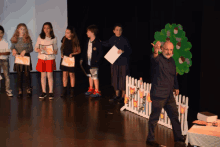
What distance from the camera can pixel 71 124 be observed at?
502 centimetres

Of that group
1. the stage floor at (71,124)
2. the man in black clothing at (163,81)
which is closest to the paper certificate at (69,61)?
the stage floor at (71,124)

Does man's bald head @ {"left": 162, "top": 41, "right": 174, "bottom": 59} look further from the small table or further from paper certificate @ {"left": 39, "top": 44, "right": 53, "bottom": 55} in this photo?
paper certificate @ {"left": 39, "top": 44, "right": 53, "bottom": 55}

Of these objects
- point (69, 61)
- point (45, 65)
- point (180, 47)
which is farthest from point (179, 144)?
point (45, 65)

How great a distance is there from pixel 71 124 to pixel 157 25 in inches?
151

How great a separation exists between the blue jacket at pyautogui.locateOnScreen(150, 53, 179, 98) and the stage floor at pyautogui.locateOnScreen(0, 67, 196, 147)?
2.54 feet

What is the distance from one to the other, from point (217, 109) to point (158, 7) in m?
3.48

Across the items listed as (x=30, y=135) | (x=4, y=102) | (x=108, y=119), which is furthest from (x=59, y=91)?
(x=30, y=135)

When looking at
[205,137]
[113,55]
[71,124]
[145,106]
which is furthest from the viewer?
[113,55]

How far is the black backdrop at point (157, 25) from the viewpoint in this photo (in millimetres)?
5047

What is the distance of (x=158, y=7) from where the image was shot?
7.50 metres

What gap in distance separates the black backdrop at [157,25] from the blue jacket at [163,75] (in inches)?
46.4

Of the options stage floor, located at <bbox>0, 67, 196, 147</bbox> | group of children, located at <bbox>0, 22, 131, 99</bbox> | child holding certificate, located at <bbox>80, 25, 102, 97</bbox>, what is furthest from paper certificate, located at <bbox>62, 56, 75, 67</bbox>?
stage floor, located at <bbox>0, 67, 196, 147</bbox>

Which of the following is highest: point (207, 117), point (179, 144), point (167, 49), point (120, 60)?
point (167, 49)

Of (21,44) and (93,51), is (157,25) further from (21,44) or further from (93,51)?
(21,44)
